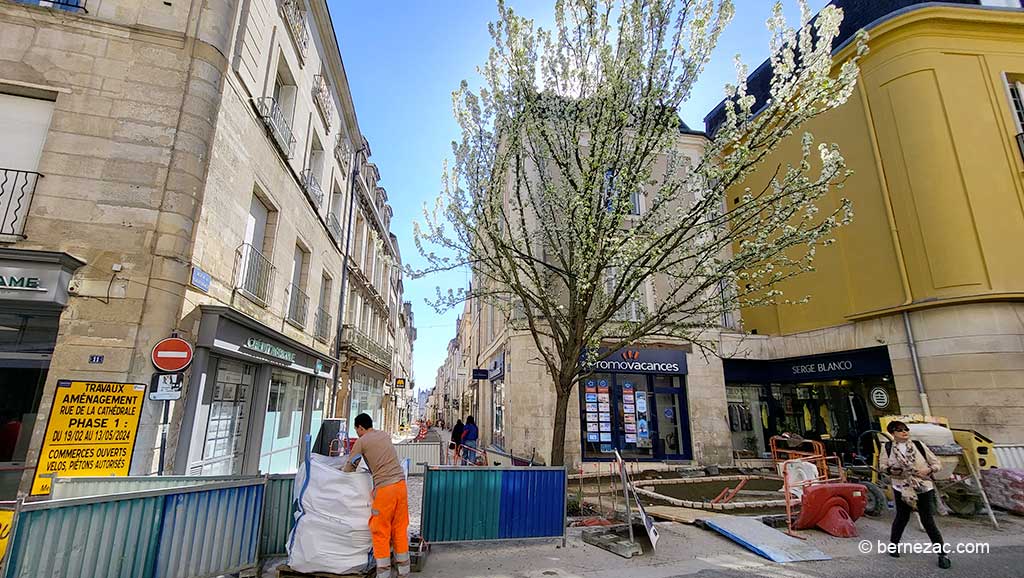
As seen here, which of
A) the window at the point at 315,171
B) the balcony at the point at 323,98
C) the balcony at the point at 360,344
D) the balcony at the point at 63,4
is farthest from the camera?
the balcony at the point at 360,344

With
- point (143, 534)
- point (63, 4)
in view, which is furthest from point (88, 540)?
point (63, 4)

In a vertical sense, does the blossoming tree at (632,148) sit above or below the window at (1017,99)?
below

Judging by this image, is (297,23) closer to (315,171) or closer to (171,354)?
(315,171)

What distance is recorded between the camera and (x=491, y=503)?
5477 mm

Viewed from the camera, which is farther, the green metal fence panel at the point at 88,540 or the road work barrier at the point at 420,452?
the road work barrier at the point at 420,452

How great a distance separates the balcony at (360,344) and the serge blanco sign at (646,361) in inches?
331

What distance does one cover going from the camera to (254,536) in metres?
4.52

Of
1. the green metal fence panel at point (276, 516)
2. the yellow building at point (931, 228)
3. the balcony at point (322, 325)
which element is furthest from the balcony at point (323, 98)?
the yellow building at point (931, 228)

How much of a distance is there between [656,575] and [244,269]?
8128 millimetres

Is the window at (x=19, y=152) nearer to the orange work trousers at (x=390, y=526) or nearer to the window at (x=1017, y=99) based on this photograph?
the orange work trousers at (x=390, y=526)

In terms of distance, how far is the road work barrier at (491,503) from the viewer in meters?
5.30

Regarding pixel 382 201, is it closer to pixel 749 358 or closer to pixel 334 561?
pixel 749 358

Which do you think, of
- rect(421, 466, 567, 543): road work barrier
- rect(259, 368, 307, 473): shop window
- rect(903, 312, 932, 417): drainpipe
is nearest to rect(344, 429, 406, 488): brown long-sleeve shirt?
rect(421, 466, 567, 543): road work barrier

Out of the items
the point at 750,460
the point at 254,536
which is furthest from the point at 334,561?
the point at 750,460
